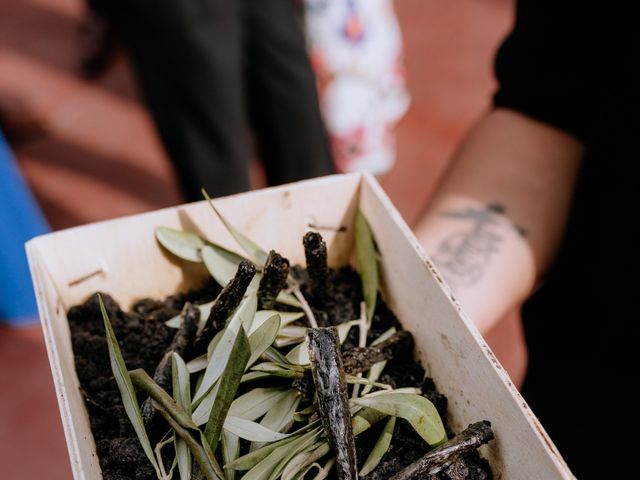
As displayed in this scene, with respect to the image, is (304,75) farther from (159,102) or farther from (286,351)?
(286,351)

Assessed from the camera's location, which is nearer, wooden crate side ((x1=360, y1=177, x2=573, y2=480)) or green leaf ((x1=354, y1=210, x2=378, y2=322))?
wooden crate side ((x1=360, y1=177, x2=573, y2=480))

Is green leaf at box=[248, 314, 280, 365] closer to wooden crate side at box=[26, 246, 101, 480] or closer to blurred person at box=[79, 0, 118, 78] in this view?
wooden crate side at box=[26, 246, 101, 480]

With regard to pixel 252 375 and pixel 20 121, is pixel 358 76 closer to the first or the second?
pixel 20 121

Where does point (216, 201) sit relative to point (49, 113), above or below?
below

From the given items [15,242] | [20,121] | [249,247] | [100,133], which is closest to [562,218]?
[249,247]

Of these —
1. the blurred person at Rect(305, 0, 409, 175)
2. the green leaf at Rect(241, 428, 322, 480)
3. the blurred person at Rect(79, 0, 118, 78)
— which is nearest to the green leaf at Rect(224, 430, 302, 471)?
the green leaf at Rect(241, 428, 322, 480)

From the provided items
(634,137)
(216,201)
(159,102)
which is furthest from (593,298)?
(159,102)
